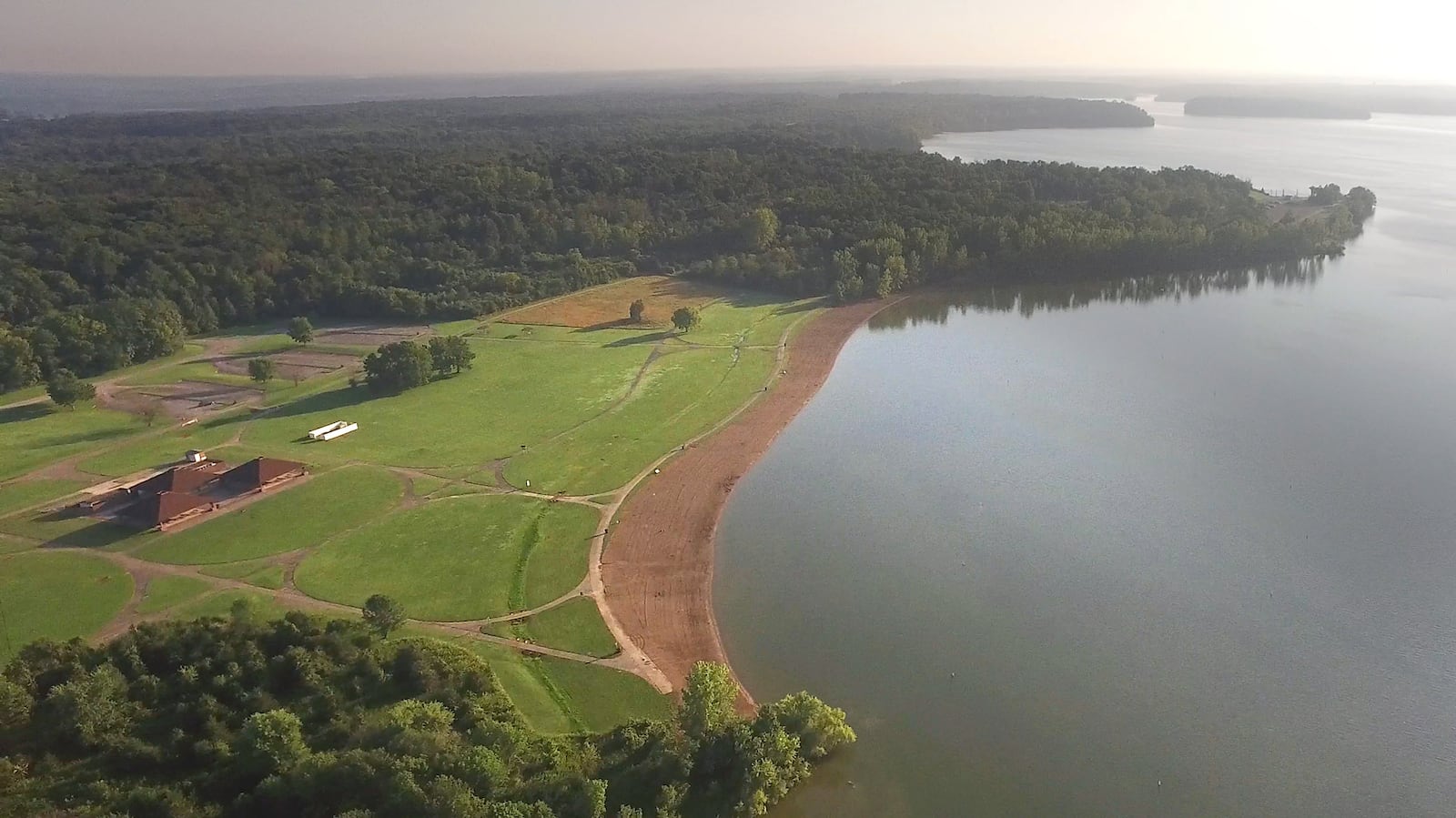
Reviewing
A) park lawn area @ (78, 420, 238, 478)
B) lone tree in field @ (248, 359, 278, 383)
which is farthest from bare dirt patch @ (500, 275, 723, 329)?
park lawn area @ (78, 420, 238, 478)

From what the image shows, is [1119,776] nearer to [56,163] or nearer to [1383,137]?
[56,163]

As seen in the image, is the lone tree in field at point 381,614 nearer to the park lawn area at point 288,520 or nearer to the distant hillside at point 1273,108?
the park lawn area at point 288,520

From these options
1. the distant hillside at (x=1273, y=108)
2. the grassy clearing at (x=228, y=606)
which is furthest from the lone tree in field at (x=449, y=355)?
the distant hillside at (x=1273, y=108)

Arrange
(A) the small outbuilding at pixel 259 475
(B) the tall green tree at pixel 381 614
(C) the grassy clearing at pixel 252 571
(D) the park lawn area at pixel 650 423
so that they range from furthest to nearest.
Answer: (D) the park lawn area at pixel 650 423 < (A) the small outbuilding at pixel 259 475 < (C) the grassy clearing at pixel 252 571 < (B) the tall green tree at pixel 381 614

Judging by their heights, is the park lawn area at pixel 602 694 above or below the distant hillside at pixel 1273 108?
below

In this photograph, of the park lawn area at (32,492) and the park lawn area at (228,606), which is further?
the park lawn area at (32,492)

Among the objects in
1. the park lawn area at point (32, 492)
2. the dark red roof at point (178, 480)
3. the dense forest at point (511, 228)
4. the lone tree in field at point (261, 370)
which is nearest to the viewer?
the dark red roof at point (178, 480)

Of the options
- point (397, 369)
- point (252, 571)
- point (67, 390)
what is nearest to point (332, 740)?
point (252, 571)
